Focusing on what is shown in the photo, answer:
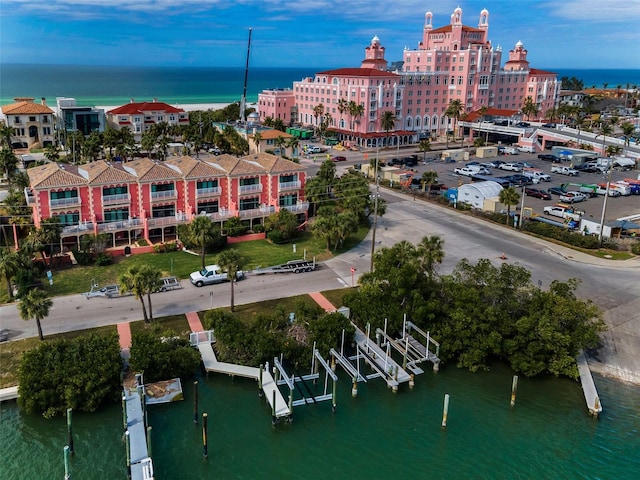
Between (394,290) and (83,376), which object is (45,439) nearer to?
(83,376)

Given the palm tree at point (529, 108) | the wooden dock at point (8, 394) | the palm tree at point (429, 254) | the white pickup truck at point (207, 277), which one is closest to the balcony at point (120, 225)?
the white pickup truck at point (207, 277)

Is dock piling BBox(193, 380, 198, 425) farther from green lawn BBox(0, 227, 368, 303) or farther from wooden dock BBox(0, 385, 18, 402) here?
green lawn BBox(0, 227, 368, 303)

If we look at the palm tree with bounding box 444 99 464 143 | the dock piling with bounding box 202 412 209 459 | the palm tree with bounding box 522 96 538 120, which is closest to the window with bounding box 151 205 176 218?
the dock piling with bounding box 202 412 209 459

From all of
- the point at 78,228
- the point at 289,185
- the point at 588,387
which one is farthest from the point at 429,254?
the point at 78,228

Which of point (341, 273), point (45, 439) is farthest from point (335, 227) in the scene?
point (45, 439)

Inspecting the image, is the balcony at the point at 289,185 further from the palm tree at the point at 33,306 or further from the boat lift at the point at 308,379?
the palm tree at the point at 33,306

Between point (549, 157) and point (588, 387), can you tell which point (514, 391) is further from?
point (549, 157)

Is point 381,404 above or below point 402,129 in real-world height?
below
